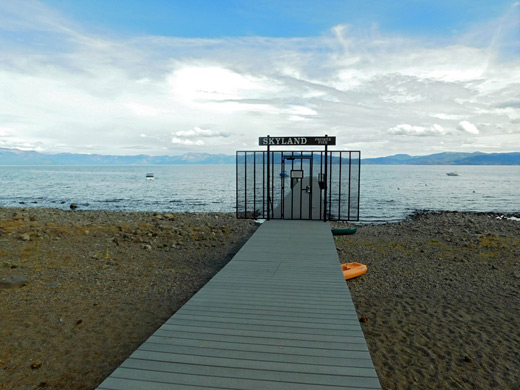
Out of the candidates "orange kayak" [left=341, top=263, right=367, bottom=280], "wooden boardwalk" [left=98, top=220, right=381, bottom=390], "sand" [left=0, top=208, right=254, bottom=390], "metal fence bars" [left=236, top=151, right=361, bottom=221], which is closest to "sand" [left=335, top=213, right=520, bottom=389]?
"orange kayak" [left=341, top=263, right=367, bottom=280]

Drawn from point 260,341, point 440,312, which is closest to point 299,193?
point 440,312

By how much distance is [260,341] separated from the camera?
13.7 feet

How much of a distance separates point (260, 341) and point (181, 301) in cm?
331

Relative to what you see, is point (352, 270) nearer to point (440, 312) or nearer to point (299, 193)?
point (440, 312)

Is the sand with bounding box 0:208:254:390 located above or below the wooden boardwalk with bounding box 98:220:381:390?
below

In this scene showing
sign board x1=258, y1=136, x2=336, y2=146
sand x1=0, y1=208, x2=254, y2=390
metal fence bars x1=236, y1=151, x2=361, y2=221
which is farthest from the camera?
metal fence bars x1=236, y1=151, x2=361, y2=221

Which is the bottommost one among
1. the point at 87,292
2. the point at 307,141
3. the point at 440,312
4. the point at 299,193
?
the point at 440,312

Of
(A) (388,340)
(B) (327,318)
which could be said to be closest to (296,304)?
(B) (327,318)

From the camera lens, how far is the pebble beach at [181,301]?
4746 millimetres

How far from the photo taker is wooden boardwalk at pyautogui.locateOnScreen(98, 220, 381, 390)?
3.43m

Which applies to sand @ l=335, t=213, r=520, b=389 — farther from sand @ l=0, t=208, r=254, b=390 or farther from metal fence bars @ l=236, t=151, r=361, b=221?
sand @ l=0, t=208, r=254, b=390

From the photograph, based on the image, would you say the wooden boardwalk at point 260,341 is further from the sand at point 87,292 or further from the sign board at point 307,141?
the sign board at point 307,141

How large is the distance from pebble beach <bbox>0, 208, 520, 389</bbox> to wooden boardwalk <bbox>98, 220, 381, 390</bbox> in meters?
0.89

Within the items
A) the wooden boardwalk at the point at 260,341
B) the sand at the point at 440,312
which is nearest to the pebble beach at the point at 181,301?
the sand at the point at 440,312
